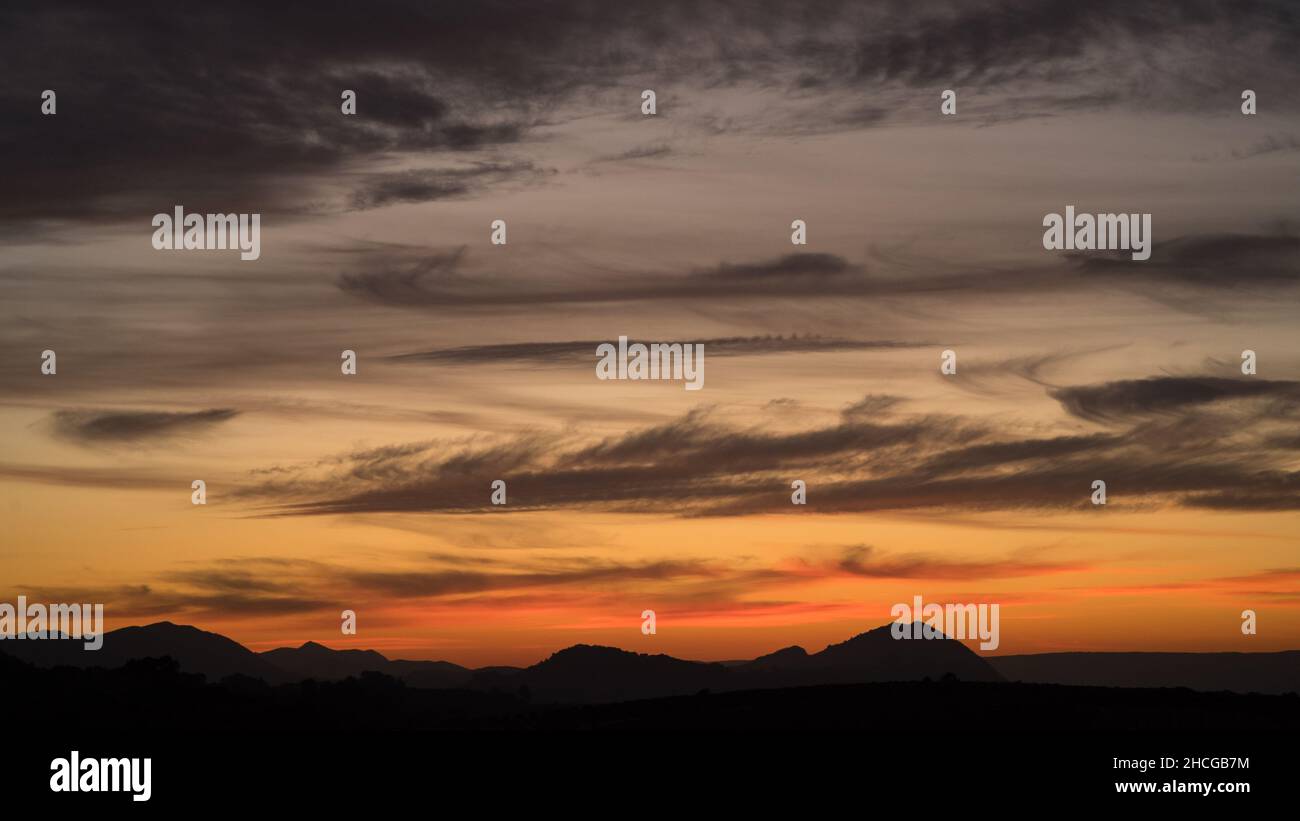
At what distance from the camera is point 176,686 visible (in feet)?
525

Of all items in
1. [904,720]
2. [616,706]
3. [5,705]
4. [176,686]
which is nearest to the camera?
[904,720]

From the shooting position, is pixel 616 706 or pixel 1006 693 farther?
pixel 616 706

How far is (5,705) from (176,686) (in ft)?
60.0
